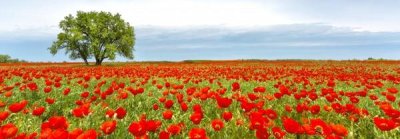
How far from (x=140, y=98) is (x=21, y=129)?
12.4 feet

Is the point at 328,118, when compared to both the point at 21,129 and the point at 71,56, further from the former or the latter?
the point at 71,56

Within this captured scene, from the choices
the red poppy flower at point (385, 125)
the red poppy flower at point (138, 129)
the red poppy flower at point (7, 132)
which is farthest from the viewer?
the red poppy flower at point (385, 125)

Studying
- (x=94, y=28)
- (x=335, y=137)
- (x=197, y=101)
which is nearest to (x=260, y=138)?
(x=335, y=137)

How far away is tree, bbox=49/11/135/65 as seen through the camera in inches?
1994

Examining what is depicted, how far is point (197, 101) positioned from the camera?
855 centimetres

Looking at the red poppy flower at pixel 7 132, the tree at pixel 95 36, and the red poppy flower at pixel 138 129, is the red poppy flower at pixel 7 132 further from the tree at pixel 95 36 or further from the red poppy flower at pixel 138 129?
the tree at pixel 95 36

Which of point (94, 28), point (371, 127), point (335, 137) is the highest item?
point (94, 28)

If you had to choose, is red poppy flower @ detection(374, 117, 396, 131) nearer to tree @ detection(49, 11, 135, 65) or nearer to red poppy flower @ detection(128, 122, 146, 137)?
red poppy flower @ detection(128, 122, 146, 137)

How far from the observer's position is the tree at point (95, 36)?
166ft

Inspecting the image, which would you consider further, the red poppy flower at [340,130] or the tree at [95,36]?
the tree at [95,36]

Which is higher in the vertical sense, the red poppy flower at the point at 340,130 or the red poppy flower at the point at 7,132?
the red poppy flower at the point at 7,132

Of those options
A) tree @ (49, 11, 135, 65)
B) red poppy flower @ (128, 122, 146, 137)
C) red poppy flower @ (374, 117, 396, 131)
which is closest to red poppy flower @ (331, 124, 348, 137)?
red poppy flower @ (374, 117, 396, 131)

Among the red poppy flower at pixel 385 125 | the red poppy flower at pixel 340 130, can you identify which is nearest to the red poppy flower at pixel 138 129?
the red poppy flower at pixel 340 130

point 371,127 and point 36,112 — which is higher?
point 36,112
